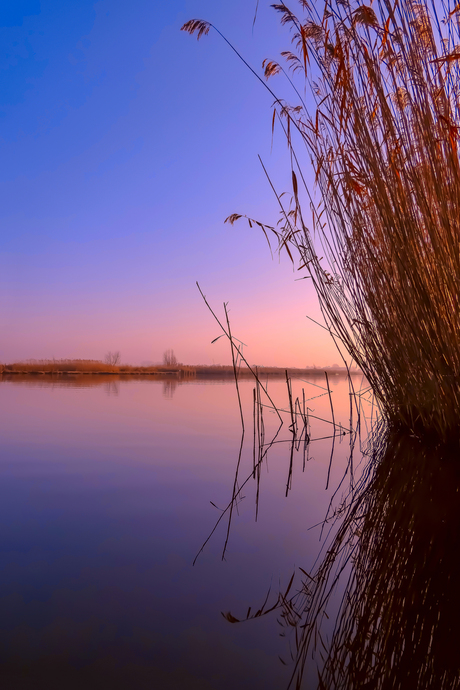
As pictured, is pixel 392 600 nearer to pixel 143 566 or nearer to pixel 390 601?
pixel 390 601

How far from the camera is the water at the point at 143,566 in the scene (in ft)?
1.97

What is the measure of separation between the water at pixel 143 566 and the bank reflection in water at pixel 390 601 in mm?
66

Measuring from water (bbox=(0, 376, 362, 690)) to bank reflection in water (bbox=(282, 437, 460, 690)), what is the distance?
2.6 inches

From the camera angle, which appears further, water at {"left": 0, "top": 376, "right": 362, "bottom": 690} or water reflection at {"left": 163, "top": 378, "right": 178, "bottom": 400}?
water reflection at {"left": 163, "top": 378, "right": 178, "bottom": 400}

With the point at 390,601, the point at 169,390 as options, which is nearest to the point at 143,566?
the point at 390,601

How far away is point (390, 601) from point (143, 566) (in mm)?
540

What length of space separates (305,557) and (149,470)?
1049 mm

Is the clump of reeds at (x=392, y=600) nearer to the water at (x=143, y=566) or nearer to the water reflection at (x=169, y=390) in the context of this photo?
the water at (x=143, y=566)

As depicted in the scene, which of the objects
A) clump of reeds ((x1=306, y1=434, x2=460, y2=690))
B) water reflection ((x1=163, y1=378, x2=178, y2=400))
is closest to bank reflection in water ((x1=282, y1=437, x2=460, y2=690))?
clump of reeds ((x1=306, y1=434, x2=460, y2=690))

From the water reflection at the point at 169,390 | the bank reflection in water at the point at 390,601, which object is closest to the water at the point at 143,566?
the bank reflection in water at the point at 390,601

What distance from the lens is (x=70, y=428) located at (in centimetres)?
305

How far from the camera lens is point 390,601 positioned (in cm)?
77

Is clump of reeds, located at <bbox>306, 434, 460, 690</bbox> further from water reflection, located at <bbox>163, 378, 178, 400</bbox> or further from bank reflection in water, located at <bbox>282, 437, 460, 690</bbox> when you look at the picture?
water reflection, located at <bbox>163, 378, 178, 400</bbox>

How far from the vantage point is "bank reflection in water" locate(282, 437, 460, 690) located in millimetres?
594
